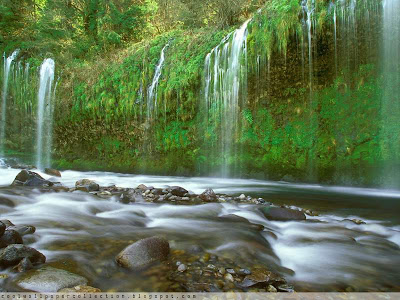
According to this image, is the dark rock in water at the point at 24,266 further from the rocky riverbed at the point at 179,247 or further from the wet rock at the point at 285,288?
the wet rock at the point at 285,288

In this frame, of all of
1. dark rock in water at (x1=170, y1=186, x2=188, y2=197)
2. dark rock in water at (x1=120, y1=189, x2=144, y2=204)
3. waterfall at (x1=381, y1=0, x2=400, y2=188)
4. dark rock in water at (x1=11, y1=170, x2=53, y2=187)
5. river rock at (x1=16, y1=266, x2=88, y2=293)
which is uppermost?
waterfall at (x1=381, y1=0, x2=400, y2=188)

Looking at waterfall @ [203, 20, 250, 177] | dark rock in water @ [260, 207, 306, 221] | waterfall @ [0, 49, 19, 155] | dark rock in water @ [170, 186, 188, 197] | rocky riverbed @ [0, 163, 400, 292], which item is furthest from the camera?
waterfall @ [0, 49, 19, 155]

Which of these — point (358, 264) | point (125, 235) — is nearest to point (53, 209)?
point (125, 235)

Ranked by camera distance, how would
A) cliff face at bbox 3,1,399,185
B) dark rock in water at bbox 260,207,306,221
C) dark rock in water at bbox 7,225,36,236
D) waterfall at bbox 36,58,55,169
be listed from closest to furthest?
dark rock in water at bbox 7,225,36,236 < dark rock in water at bbox 260,207,306,221 < cliff face at bbox 3,1,399,185 < waterfall at bbox 36,58,55,169

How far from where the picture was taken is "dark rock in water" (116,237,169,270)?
8.21 feet

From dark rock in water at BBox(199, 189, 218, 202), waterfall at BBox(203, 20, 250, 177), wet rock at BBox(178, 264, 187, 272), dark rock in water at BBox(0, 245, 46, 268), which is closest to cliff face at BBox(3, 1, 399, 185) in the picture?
waterfall at BBox(203, 20, 250, 177)

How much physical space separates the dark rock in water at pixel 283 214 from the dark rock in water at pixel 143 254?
2139 mm

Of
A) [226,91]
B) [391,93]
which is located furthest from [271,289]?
[226,91]

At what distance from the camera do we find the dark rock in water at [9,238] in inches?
106

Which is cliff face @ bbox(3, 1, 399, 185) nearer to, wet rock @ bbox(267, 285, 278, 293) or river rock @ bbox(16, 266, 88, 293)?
wet rock @ bbox(267, 285, 278, 293)

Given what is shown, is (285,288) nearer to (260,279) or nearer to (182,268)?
(260,279)

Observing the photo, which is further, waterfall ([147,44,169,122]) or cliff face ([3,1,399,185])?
waterfall ([147,44,169,122])

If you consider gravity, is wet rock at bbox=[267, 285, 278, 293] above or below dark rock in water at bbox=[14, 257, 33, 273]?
below

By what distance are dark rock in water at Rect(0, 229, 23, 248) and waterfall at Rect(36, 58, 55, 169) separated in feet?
36.6
